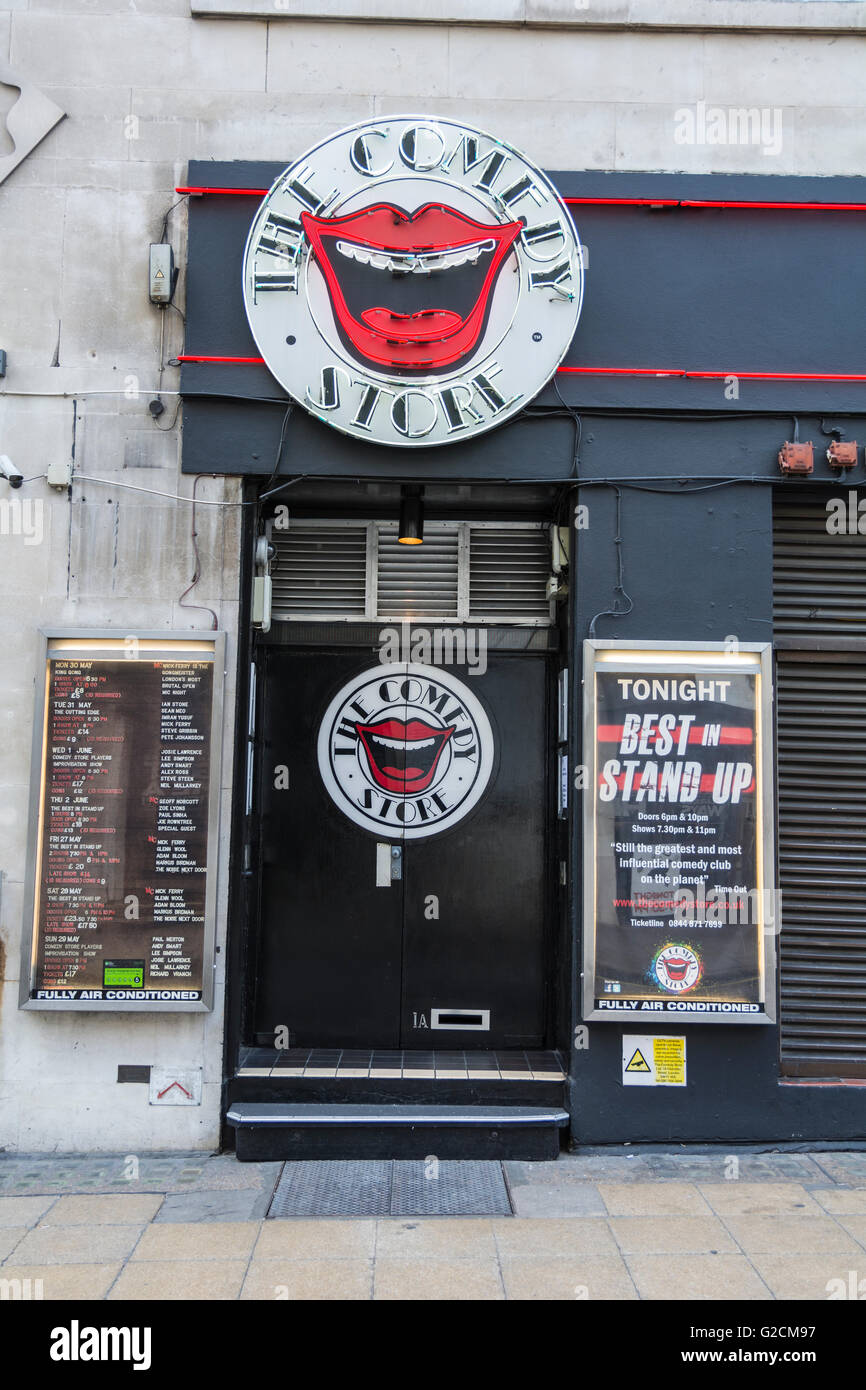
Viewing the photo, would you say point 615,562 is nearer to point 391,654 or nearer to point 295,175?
point 391,654

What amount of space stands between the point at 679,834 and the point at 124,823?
3.29 meters

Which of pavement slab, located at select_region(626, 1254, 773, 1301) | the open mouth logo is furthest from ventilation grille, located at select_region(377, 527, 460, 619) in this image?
pavement slab, located at select_region(626, 1254, 773, 1301)

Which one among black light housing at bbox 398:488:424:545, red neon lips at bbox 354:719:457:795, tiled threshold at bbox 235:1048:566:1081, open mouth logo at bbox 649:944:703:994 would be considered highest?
black light housing at bbox 398:488:424:545

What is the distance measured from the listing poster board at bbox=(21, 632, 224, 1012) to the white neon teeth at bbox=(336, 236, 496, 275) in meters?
2.47

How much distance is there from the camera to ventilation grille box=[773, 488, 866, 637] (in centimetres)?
672

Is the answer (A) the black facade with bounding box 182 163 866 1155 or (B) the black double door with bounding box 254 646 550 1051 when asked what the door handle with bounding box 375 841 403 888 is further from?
(A) the black facade with bounding box 182 163 866 1155

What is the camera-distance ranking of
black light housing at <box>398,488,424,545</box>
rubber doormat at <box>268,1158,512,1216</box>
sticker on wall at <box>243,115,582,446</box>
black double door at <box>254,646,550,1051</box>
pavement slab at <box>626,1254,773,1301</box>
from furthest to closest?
black double door at <box>254,646,550,1051</box>, black light housing at <box>398,488,424,545</box>, sticker on wall at <box>243,115,582,446</box>, rubber doormat at <box>268,1158,512,1216</box>, pavement slab at <box>626,1254,773,1301</box>

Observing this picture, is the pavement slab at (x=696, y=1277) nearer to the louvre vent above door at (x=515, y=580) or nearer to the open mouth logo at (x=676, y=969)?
the open mouth logo at (x=676, y=969)

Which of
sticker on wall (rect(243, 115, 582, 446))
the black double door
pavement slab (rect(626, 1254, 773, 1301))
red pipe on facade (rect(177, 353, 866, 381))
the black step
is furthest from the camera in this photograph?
the black double door

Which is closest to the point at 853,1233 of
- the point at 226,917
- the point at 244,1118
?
the point at 244,1118

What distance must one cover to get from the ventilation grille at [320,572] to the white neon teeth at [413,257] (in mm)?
1637

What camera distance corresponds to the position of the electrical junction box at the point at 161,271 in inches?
251

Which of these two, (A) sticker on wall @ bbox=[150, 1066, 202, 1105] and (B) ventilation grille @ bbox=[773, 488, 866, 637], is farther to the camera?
(B) ventilation grille @ bbox=[773, 488, 866, 637]

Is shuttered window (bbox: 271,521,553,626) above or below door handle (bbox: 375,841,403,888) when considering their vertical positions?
above
